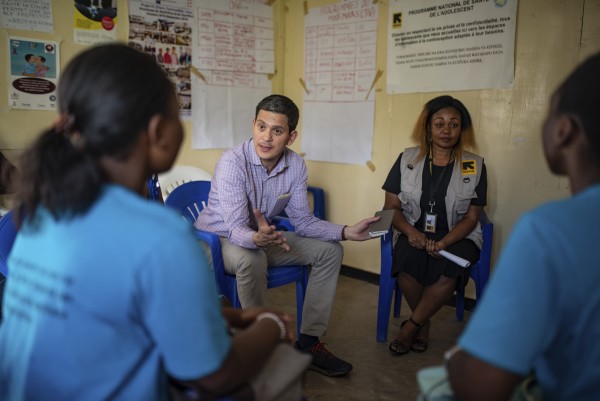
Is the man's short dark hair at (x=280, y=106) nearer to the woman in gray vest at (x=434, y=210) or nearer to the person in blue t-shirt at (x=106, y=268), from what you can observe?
the woman in gray vest at (x=434, y=210)

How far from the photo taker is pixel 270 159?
8.27ft

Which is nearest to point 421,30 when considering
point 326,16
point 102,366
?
point 326,16

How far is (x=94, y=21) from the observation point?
3043 millimetres

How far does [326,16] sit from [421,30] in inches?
32.9

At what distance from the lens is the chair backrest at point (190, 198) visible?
2648 millimetres

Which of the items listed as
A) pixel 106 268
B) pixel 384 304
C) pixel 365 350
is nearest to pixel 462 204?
pixel 384 304

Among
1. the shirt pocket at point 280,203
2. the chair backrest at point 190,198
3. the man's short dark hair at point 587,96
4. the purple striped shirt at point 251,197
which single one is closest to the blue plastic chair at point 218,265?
the chair backrest at point 190,198

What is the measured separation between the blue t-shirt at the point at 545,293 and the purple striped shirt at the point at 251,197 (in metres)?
1.52

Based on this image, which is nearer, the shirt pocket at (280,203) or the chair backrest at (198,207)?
the chair backrest at (198,207)

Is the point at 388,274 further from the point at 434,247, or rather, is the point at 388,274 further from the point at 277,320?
the point at 277,320

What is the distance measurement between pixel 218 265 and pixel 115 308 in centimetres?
151

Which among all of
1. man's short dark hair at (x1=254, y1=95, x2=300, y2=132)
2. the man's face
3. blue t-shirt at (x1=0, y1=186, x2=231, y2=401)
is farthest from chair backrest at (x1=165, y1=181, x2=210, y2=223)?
blue t-shirt at (x1=0, y1=186, x2=231, y2=401)

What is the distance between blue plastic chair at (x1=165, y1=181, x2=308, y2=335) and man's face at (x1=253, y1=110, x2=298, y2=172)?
1.63 ft

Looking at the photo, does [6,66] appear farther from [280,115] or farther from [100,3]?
[280,115]
